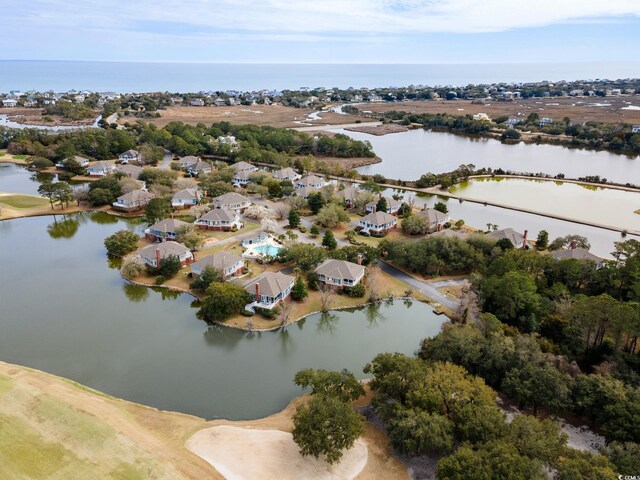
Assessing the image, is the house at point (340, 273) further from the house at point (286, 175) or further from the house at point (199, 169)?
the house at point (199, 169)

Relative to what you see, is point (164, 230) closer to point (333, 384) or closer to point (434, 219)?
point (333, 384)

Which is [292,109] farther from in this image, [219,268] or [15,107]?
[219,268]

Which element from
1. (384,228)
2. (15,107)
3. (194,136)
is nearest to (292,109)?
(194,136)

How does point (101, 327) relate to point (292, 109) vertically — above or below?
below

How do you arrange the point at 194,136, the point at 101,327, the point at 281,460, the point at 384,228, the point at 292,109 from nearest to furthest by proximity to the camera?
1. the point at 281,460
2. the point at 101,327
3. the point at 384,228
4. the point at 194,136
5. the point at 292,109

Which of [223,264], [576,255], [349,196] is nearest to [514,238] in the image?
[576,255]
